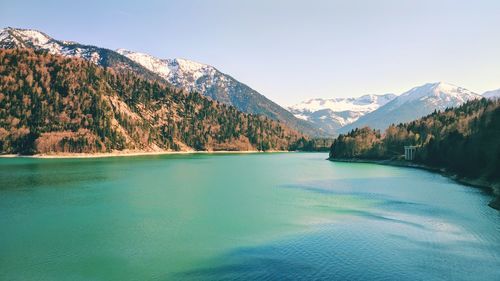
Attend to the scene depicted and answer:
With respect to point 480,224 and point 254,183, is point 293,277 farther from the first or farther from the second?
point 254,183

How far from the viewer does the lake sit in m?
35.9

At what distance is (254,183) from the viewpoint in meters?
109

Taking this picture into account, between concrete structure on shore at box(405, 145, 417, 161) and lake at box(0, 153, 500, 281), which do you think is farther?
concrete structure on shore at box(405, 145, 417, 161)

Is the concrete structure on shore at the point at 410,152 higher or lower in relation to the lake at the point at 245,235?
higher

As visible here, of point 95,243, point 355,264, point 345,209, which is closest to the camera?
point 355,264

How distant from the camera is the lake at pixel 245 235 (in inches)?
1414

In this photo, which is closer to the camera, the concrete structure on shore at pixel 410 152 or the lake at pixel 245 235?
the lake at pixel 245 235

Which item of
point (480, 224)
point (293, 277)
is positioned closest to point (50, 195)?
point (293, 277)

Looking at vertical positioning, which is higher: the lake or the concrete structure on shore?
the concrete structure on shore

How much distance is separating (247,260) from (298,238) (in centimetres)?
1074

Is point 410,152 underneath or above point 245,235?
above

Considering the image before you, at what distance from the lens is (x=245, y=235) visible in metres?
49.2

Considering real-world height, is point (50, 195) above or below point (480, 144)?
below

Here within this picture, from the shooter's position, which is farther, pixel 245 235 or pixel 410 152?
pixel 410 152
